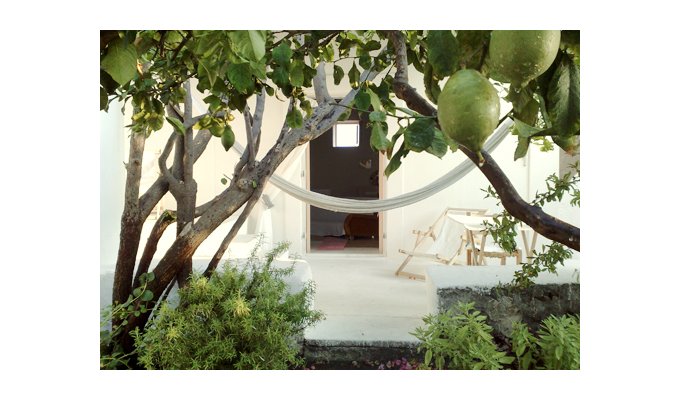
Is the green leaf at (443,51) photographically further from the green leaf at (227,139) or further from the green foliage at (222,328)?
the green foliage at (222,328)

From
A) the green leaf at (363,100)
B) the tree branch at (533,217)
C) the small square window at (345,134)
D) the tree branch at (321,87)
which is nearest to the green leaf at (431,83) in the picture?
the green leaf at (363,100)

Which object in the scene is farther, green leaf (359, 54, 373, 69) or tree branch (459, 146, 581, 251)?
green leaf (359, 54, 373, 69)

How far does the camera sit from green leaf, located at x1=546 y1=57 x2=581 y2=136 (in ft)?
0.81

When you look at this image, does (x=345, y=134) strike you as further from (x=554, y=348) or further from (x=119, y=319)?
(x=554, y=348)

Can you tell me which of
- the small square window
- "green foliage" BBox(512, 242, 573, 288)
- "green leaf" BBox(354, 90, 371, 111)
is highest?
the small square window

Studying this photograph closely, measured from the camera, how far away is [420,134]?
0.28m

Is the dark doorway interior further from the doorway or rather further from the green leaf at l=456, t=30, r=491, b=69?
the green leaf at l=456, t=30, r=491, b=69

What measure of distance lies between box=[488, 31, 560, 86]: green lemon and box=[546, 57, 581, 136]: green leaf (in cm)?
5

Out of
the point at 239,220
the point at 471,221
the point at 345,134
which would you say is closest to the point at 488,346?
the point at 239,220

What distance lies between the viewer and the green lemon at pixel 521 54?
0.20 m

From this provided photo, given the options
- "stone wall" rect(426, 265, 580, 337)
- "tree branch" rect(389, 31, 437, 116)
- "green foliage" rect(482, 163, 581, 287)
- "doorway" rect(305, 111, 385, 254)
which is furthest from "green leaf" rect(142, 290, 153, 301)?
"doorway" rect(305, 111, 385, 254)

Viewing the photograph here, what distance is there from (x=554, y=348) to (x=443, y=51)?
1.37 m
